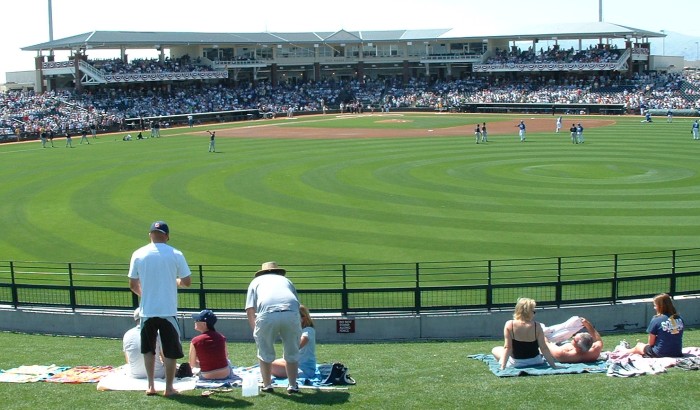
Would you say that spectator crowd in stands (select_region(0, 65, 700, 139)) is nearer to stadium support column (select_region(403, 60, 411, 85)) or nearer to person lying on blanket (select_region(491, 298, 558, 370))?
stadium support column (select_region(403, 60, 411, 85))

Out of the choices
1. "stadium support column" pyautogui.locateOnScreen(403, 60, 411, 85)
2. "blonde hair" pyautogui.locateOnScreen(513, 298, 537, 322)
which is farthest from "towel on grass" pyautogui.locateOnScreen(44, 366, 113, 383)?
"stadium support column" pyautogui.locateOnScreen(403, 60, 411, 85)

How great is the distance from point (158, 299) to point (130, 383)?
1346 mm

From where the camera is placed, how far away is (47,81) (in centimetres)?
9006

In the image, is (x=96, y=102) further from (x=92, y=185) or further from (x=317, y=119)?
(x=92, y=185)

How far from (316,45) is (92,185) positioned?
243ft

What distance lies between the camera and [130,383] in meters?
10.5

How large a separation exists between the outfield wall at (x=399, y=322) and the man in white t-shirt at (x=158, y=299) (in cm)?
706

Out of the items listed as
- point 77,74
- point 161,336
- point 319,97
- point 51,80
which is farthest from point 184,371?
point 319,97

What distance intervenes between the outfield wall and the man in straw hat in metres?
7.02

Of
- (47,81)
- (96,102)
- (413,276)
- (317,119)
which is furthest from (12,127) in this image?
(413,276)

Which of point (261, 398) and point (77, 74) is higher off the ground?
point (77, 74)

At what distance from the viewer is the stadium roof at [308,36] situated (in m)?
90.1

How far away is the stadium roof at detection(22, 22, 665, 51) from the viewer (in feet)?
295

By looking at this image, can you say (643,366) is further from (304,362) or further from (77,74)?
(77,74)
